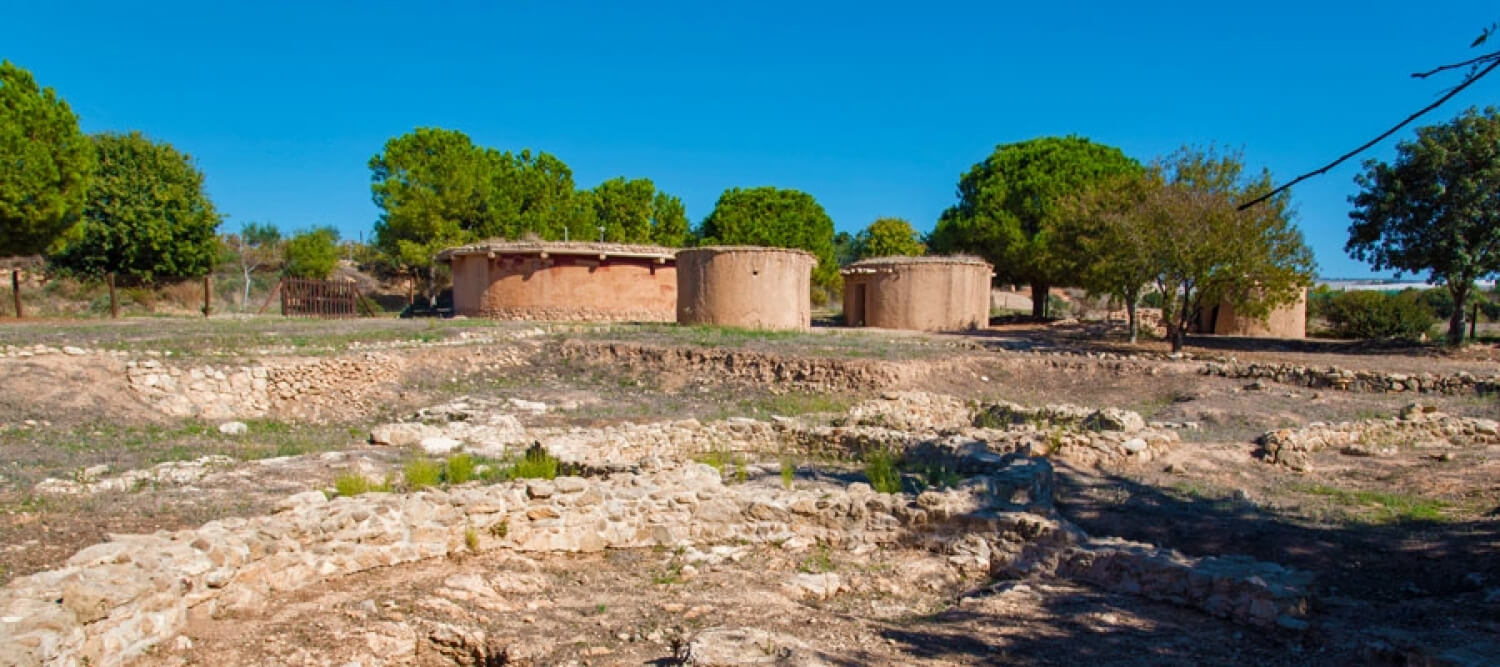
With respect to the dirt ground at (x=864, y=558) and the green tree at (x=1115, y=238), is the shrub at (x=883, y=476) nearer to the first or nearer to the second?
the dirt ground at (x=864, y=558)

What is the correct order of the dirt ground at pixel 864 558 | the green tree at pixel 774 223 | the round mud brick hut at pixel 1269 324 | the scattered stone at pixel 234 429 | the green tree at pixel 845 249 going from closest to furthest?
the dirt ground at pixel 864 558 → the scattered stone at pixel 234 429 → the round mud brick hut at pixel 1269 324 → the green tree at pixel 774 223 → the green tree at pixel 845 249

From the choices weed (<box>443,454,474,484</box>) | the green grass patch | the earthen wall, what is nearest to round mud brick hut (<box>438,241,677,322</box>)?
the earthen wall

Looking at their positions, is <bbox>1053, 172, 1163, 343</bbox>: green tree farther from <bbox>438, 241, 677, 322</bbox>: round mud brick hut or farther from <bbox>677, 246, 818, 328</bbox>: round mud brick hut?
<bbox>438, 241, 677, 322</bbox>: round mud brick hut

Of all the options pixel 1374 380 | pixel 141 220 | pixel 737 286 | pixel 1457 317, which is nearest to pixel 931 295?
pixel 737 286

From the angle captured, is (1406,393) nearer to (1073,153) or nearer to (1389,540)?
(1389,540)

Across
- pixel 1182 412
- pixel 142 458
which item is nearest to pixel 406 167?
pixel 142 458

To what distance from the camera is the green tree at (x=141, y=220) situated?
30.2m

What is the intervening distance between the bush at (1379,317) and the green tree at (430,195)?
3186 cm

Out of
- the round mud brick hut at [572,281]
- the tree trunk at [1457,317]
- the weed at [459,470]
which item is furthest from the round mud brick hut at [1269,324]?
the weed at [459,470]

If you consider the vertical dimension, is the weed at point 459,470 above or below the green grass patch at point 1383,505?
above

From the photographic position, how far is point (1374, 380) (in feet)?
46.3

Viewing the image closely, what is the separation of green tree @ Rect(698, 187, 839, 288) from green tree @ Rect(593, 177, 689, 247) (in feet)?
5.76

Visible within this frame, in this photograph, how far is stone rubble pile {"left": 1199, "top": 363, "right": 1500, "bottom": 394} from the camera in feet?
45.1

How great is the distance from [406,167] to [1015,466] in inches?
1322
